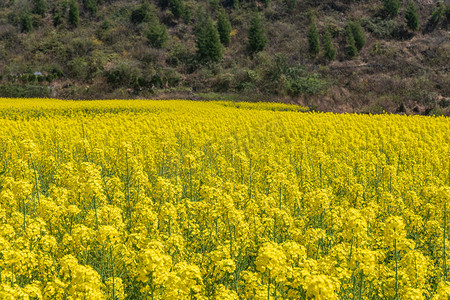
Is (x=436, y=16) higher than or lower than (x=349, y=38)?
higher

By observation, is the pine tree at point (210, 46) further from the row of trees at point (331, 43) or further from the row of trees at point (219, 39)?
the row of trees at point (331, 43)

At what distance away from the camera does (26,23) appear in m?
74.2

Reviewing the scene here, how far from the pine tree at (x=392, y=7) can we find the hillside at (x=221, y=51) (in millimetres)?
449

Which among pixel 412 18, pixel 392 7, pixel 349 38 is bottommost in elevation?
pixel 349 38

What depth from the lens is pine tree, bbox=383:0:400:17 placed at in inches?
2802

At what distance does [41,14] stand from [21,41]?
13.8 metres

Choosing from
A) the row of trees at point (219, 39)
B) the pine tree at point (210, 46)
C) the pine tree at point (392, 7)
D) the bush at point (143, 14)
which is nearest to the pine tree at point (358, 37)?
the pine tree at point (392, 7)

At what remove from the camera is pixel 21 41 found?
69875 mm

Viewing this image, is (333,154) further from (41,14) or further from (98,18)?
(41,14)

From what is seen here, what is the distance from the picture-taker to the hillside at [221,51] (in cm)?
4641

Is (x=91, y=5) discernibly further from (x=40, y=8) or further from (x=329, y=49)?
(x=329, y=49)

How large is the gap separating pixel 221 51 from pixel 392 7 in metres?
35.9

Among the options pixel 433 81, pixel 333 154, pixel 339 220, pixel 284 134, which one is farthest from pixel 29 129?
pixel 433 81

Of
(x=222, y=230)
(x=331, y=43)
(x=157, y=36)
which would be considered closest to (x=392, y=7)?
(x=331, y=43)
